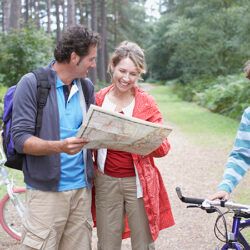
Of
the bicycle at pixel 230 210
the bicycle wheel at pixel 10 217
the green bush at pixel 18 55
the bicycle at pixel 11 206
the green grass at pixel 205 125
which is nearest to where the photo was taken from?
the bicycle at pixel 230 210

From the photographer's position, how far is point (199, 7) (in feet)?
87.4

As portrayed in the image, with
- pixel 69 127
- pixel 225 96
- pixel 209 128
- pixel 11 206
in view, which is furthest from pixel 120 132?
pixel 225 96

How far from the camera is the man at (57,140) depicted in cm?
294

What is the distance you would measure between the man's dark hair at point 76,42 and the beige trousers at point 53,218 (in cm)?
88

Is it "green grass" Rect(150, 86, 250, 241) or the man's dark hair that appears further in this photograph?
"green grass" Rect(150, 86, 250, 241)

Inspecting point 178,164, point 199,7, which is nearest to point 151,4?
point 199,7

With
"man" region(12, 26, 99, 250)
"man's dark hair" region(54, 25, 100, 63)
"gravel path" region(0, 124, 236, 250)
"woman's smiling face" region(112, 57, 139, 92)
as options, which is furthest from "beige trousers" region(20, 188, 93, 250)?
"gravel path" region(0, 124, 236, 250)

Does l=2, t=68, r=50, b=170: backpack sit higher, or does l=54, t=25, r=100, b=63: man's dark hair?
l=54, t=25, r=100, b=63: man's dark hair

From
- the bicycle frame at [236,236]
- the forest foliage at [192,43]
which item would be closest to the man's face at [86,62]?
the bicycle frame at [236,236]

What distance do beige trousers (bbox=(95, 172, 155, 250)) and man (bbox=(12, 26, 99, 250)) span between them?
10.0 inches

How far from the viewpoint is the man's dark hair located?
119 inches

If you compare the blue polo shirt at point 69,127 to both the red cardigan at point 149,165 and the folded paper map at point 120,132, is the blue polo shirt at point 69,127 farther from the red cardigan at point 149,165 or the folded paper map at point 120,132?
the red cardigan at point 149,165

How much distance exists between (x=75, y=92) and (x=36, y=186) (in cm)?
65

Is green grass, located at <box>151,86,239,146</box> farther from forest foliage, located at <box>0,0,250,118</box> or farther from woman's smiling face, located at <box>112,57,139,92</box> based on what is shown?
woman's smiling face, located at <box>112,57,139,92</box>
